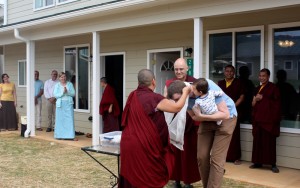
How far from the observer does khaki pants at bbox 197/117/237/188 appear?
4902 millimetres

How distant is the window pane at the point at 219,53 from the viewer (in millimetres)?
7703

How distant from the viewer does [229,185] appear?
5891 millimetres

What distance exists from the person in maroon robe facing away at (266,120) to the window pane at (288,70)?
319 mm

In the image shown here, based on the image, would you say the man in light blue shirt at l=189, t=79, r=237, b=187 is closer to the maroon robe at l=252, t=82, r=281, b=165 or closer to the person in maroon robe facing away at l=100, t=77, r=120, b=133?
the maroon robe at l=252, t=82, r=281, b=165

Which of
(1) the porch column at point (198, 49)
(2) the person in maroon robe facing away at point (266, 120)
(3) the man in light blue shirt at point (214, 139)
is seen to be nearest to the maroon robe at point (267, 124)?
(2) the person in maroon robe facing away at point (266, 120)

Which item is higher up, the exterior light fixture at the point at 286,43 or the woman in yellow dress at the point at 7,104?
the exterior light fixture at the point at 286,43

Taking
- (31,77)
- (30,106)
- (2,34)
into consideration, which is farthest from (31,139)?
(2,34)

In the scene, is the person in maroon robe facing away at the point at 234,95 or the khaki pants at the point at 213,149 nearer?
the khaki pants at the point at 213,149

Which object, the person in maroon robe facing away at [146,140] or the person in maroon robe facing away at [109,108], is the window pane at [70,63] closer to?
the person in maroon robe facing away at [109,108]

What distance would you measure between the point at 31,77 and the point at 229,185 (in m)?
6.61

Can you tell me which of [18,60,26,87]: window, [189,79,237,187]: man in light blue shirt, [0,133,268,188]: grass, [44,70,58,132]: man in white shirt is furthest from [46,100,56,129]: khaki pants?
[189,79,237,187]: man in light blue shirt

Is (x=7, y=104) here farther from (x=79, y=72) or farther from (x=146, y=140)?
(x=146, y=140)

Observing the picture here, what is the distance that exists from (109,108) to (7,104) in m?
4.26

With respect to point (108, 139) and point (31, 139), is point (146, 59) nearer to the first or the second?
point (31, 139)
